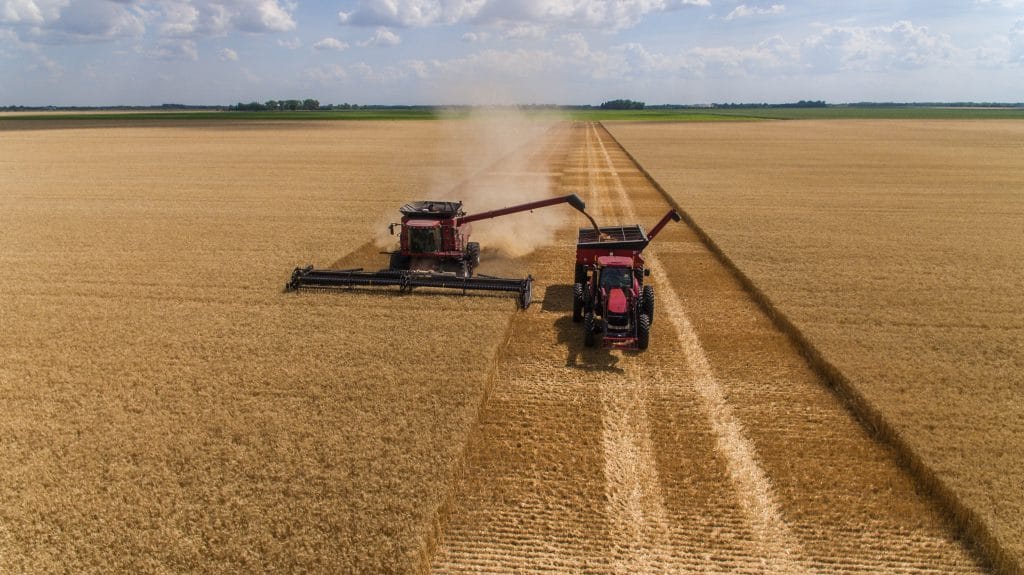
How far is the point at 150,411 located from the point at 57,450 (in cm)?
143

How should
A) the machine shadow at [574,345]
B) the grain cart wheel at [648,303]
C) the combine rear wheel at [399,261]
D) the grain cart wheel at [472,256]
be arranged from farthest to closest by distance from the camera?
the grain cart wheel at [472,256], the combine rear wheel at [399,261], the grain cart wheel at [648,303], the machine shadow at [574,345]

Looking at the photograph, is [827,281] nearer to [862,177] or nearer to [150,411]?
[150,411]

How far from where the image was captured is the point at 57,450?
956 cm

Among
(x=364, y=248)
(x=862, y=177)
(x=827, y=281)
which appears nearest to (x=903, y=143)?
(x=862, y=177)

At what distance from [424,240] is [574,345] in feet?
21.2

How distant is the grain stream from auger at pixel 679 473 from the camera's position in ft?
25.3

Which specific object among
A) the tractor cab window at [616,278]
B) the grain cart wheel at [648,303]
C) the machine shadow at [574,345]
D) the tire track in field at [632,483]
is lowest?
the tire track in field at [632,483]

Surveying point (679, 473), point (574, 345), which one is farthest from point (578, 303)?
point (679, 473)

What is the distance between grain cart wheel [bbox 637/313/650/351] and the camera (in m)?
13.2

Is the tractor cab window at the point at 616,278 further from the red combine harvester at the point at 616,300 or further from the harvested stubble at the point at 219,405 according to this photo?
the harvested stubble at the point at 219,405

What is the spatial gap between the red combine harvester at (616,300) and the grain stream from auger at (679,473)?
19.2 inches

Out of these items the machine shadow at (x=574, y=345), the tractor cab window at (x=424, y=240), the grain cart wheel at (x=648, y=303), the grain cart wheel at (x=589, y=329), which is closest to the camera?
the machine shadow at (x=574, y=345)

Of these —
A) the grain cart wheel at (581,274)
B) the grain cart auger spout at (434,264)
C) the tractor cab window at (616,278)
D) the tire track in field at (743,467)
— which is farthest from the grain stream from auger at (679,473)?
the grain cart auger spout at (434,264)

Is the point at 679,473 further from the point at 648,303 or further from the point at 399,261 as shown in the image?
the point at 399,261
